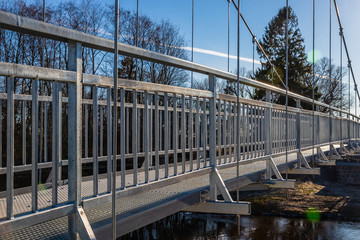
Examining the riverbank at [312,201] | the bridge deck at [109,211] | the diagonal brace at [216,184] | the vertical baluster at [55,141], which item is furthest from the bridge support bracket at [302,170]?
the vertical baluster at [55,141]

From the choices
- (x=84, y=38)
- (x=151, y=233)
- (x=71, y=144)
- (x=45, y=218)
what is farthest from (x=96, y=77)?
(x=151, y=233)

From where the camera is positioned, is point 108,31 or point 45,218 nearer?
point 45,218

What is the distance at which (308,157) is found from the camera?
866 cm

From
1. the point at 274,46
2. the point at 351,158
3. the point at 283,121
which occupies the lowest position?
the point at 351,158

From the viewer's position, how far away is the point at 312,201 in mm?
14094

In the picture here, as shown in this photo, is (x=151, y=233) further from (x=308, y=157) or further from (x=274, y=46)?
(x=274, y=46)

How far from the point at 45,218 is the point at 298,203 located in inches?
509

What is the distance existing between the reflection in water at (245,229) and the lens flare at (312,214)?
0.30 metres

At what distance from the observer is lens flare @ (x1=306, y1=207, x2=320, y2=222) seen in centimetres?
1211

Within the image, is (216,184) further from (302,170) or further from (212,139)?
(302,170)

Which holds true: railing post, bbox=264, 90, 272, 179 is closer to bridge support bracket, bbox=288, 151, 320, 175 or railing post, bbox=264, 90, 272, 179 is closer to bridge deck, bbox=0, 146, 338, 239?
bridge support bracket, bbox=288, 151, 320, 175

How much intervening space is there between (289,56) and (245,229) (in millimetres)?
22557

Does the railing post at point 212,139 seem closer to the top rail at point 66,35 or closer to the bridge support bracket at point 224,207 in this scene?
the bridge support bracket at point 224,207

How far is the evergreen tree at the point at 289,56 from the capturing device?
29.7m
